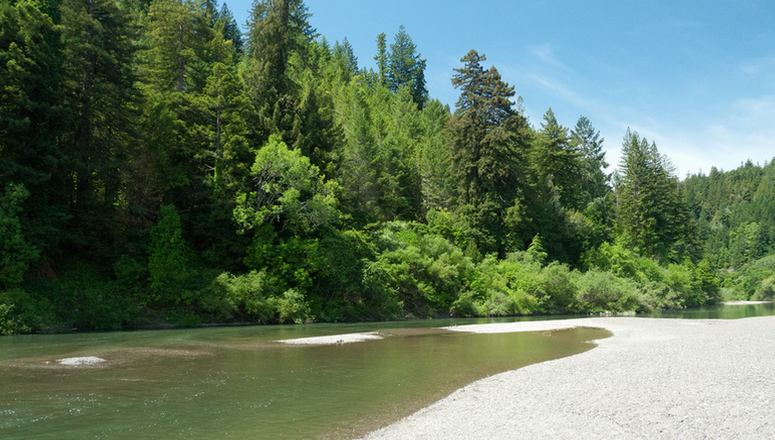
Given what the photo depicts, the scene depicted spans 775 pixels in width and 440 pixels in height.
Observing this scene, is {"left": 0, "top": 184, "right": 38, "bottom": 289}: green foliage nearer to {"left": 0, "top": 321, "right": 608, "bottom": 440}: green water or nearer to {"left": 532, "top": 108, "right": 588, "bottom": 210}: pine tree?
{"left": 0, "top": 321, "right": 608, "bottom": 440}: green water

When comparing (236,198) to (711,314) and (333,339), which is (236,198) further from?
(711,314)

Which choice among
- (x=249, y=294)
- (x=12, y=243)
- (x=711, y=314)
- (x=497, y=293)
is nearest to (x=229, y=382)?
(x=12, y=243)

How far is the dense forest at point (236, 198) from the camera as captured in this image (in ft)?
99.1

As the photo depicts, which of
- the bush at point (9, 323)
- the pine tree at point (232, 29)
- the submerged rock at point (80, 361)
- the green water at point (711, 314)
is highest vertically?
the pine tree at point (232, 29)

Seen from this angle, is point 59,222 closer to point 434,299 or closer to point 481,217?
point 434,299

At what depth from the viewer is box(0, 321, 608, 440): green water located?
34.8 feet

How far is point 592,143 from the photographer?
92.8m

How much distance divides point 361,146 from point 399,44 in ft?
240

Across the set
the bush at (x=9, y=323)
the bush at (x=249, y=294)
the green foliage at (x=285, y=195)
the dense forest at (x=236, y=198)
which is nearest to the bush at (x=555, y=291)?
the dense forest at (x=236, y=198)

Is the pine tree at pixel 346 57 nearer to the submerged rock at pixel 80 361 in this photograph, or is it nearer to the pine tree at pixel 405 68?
the pine tree at pixel 405 68

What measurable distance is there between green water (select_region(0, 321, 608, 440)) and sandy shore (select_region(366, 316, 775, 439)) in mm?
1195

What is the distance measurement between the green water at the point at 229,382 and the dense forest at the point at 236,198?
7958 millimetres

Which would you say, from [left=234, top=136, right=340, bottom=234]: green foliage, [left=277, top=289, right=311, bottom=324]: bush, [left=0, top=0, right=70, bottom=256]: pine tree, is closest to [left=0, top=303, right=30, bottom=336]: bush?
[left=0, top=0, right=70, bottom=256]: pine tree

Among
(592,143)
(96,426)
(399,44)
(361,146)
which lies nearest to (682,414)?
(96,426)
